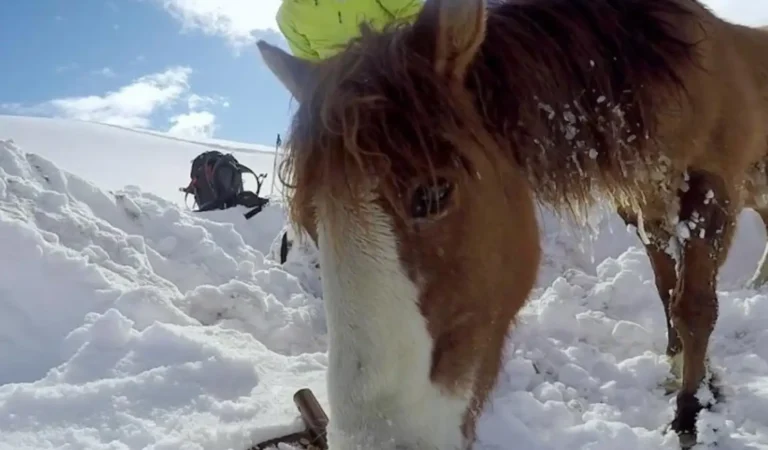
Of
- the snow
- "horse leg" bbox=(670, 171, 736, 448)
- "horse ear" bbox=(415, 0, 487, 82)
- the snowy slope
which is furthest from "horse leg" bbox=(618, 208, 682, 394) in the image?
the snowy slope

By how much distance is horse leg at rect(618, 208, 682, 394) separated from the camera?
10.8ft

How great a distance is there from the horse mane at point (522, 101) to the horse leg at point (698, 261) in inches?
16.7

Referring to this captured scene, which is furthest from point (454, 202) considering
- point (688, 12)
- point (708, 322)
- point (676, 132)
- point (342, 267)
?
point (708, 322)

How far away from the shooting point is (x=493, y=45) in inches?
79.4

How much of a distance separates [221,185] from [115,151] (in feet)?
66.6

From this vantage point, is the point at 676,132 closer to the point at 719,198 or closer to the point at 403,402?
the point at 719,198

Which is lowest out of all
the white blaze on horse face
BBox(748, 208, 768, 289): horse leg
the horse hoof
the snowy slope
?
the white blaze on horse face

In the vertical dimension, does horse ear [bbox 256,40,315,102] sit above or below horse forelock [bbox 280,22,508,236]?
above

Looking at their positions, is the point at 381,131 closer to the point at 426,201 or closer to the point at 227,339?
the point at 426,201

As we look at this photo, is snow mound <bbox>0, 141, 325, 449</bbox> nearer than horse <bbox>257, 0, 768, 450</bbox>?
No

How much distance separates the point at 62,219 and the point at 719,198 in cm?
431

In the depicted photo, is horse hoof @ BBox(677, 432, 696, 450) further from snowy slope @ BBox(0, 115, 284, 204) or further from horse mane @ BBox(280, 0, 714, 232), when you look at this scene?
snowy slope @ BBox(0, 115, 284, 204)

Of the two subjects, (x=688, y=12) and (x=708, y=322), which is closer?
(x=688, y=12)

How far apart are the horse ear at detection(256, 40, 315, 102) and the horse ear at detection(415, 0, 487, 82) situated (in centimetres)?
62
